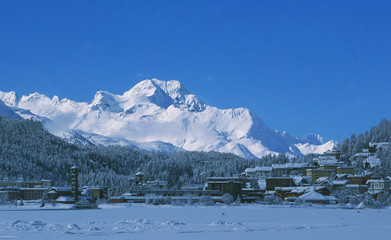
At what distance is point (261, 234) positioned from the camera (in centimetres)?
6706

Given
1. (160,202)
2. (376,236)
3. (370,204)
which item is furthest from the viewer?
(160,202)

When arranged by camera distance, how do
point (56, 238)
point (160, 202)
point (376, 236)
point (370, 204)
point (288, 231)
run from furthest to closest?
point (160, 202)
point (370, 204)
point (288, 231)
point (376, 236)
point (56, 238)

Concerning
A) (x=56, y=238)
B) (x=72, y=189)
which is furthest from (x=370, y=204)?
(x=56, y=238)

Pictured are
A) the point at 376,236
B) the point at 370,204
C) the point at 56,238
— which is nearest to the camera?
the point at 56,238

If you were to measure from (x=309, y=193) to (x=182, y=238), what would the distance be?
142 m

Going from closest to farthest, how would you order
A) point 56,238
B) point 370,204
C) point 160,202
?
point 56,238 → point 370,204 → point 160,202

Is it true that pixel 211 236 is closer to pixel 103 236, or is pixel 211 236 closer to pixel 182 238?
pixel 182 238

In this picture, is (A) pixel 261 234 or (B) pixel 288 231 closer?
(A) pixel 261 234

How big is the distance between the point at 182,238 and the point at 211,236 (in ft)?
14.7

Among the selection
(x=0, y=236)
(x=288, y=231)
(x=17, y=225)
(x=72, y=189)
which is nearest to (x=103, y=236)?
(x=0, y=236)

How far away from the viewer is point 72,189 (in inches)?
7844

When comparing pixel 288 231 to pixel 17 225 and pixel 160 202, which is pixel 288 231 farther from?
pixel 160 202

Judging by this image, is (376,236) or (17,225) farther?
(17,225)

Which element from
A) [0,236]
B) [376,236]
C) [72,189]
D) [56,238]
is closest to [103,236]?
[56,238]
